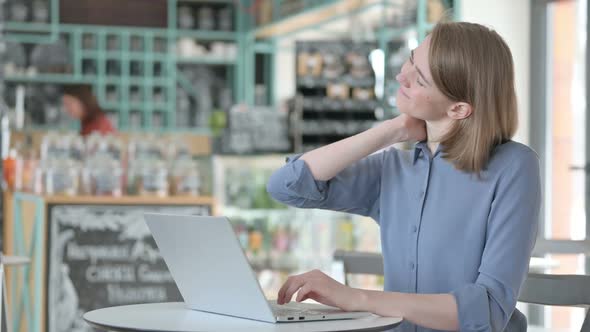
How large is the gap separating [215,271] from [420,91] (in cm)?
56

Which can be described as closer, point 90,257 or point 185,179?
point 90,257

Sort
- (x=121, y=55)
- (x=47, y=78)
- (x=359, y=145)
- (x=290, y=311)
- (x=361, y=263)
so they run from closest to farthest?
1. (x=290, y=311)
2. (x=359, y=145)
3. (x=361, y=263)
4. (x=47, y=78)
5. (x=121, y=55)

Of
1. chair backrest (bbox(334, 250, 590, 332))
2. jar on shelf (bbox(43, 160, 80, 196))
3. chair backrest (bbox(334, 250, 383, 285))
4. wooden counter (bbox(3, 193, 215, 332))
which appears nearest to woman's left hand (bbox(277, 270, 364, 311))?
chair backrest (bbox(334, 250, 590, 332))

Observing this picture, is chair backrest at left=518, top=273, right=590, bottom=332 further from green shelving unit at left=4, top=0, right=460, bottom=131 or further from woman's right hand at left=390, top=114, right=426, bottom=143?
green shelving unit at left=4, top=0, right=460, bottom=131

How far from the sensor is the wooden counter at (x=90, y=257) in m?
5.11

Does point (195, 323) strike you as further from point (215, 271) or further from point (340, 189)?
point (340, 189)

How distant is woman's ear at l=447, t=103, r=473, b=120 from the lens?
199cm

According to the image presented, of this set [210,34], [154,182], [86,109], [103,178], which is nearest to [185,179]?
[154,182]

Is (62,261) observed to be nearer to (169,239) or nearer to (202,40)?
(169,239)

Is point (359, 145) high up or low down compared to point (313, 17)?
down

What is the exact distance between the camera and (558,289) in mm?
2189

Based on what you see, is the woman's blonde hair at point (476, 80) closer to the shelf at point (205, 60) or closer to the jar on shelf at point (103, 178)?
the jar on shelf at point (103, 178)

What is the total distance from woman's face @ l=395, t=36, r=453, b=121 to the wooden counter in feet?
10.7

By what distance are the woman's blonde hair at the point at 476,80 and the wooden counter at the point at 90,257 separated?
3.32 meters
